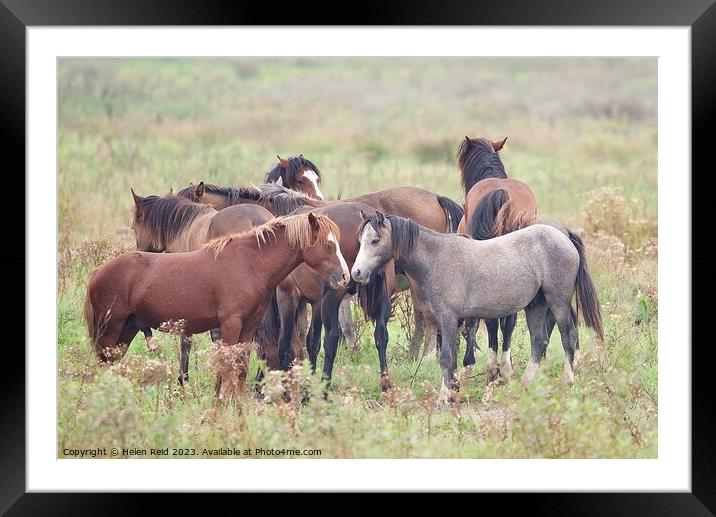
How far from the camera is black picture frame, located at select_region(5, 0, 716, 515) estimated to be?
22.0 feet

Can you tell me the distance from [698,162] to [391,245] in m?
2.44

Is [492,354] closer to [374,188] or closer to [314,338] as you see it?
[314,338]

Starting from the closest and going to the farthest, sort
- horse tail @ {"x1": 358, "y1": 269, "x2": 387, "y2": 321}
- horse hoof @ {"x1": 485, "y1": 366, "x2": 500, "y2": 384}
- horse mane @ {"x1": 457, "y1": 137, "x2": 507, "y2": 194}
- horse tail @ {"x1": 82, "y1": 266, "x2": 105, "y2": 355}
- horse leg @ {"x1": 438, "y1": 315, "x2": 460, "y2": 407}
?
horse tail @ {"x1": 82, "y1": 266, "x2": 105, "y2": 355}
horse leg @ {"x1": 438, "y1": 315, "x2": 460, "y2": 407}
horse tail @ {"x1": 358, "y1": 269, "x2": 387, "y2": 321}
horse hoof @ {"x1": 485, "y1": 366, "x2": 500, "y2": 384}
horse mane @ {"x1": 457, "y1": 137, "x2": 507, "y2": 194}

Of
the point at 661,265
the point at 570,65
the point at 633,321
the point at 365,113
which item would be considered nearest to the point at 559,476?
the point at 661,265

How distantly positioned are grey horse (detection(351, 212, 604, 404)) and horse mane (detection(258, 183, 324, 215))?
0.99m

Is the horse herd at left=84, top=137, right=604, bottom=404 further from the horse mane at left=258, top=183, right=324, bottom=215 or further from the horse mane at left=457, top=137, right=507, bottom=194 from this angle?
the horse mane at left=457, top=137, right=507, bottom=194

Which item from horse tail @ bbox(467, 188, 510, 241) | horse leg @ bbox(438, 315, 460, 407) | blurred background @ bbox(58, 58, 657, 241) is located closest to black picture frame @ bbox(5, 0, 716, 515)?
horse leg @ bbox(438, 315, 460, 407)

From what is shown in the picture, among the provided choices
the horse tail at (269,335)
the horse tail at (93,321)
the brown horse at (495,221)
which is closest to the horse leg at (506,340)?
the brown horse at (495,221)

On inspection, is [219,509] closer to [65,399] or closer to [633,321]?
[65,399]

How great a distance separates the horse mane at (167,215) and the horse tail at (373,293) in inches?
64.8

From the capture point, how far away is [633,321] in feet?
33.9

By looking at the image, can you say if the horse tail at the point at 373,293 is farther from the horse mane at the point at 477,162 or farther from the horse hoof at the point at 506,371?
the horse mane at the point at 477,162

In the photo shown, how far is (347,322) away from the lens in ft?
33.7
